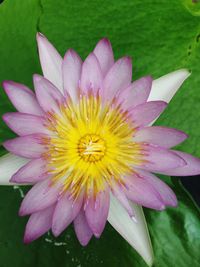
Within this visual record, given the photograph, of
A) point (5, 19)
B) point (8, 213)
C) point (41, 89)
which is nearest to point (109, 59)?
point (41, 89)

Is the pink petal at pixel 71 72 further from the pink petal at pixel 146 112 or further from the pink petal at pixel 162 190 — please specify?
the pink petal at pixel 162 190

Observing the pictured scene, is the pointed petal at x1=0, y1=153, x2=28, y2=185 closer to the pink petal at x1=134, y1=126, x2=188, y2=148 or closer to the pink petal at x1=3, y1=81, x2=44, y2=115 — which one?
the pink petal at x1=3, y1=81, x2=44, y2=115

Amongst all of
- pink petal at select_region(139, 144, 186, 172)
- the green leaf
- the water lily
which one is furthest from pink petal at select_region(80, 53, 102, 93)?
the green leaf

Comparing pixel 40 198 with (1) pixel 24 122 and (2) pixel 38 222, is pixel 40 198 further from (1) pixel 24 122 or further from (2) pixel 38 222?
(1) pixel 24 122

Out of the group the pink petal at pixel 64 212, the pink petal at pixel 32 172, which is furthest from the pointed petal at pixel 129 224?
the pink petal at pixel 32 172

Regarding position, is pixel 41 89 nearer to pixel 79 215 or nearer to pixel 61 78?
pixel 61 78

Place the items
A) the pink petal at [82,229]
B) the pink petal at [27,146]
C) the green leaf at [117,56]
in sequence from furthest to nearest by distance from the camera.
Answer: the green leaf at [117,56] < the pink petal at [82,229] < the pink petal at [27,146]

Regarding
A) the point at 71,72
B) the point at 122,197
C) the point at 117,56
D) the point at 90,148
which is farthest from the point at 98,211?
the point at 117,56
